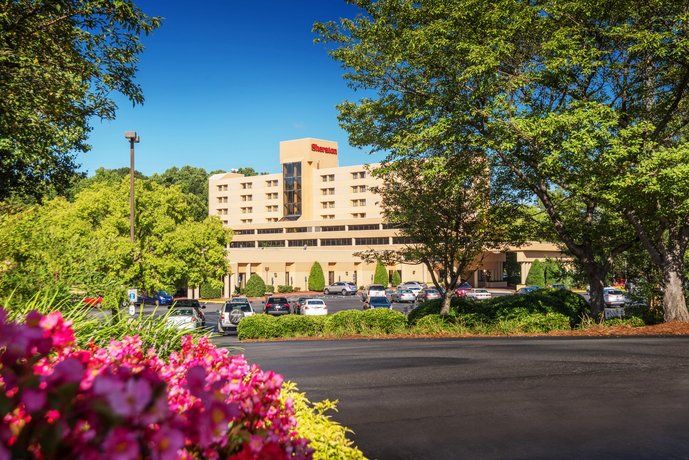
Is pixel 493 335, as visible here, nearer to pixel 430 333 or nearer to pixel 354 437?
pixel 430 333

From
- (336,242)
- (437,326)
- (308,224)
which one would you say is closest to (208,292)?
(336,242)

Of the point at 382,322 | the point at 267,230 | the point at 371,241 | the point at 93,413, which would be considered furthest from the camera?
the point at 267,230

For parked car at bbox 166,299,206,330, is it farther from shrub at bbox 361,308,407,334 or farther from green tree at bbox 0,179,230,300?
shrub at bbox 361,308,407,334

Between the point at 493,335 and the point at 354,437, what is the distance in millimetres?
13829

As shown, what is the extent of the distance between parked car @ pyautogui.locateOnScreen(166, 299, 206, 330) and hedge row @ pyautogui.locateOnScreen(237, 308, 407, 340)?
2.30 metres

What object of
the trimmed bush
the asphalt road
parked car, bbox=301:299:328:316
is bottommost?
parked car, bbox=301:299:328:316

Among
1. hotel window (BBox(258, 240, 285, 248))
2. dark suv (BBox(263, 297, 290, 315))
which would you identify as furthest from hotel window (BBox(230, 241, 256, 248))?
dark suv (BBox(263, 297, 290, 315))

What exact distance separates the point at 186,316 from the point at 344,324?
7.24 metres

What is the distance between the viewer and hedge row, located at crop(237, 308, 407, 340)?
2256cm

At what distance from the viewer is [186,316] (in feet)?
83.5

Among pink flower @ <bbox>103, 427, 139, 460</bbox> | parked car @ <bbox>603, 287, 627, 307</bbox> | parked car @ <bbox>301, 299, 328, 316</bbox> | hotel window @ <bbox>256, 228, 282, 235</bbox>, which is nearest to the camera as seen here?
pink flower @ <bbox>103, 427, 139, 460</bbox>

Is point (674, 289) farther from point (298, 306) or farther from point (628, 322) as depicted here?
point (298, 306)

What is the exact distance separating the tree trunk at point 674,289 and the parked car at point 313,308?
68.4 feet

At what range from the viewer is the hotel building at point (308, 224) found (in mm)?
77375
